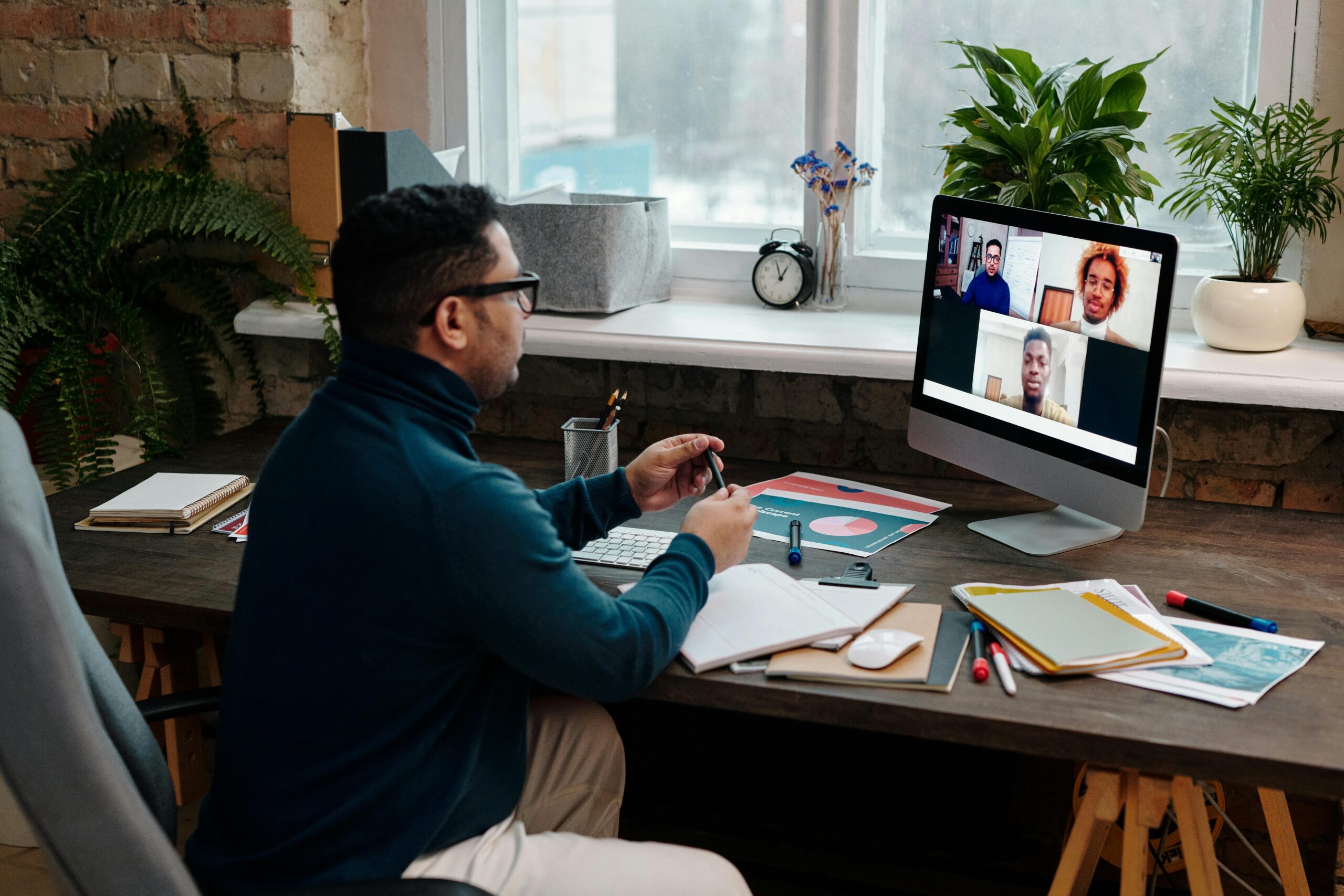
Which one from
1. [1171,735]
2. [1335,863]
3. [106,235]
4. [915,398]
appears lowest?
[1335,863]

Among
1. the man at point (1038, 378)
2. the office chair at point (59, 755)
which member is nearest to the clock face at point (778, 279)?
the man at point (1038, 378)

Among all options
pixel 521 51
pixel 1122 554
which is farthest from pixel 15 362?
pixel 1122 554

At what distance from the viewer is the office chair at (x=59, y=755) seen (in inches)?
37.9

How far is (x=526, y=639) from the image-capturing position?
1142 mm

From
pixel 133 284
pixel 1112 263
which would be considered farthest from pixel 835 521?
pixel 133 284

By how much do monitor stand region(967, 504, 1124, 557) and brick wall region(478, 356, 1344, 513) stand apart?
37 centimetres

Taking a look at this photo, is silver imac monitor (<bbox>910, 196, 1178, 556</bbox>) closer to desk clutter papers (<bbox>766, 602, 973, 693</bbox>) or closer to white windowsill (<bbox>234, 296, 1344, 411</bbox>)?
white windowsill (<bbox>234, 296, 1344, 411</bbox>)

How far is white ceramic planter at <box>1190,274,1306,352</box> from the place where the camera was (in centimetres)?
195

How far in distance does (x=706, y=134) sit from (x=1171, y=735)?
1688mm

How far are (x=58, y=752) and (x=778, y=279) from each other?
1731mm

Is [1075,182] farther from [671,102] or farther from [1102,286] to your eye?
[671,102]

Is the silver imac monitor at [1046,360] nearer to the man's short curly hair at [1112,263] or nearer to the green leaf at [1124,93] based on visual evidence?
the man's short curly hair at [1112,263]

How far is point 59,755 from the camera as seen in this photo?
970 millimetres

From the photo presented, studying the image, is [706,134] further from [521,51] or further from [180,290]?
[180,290]
